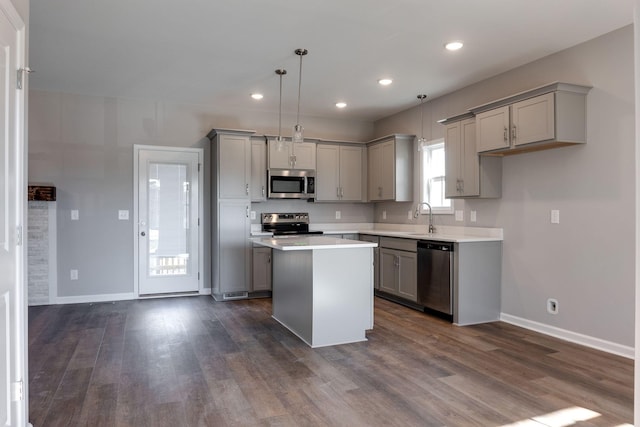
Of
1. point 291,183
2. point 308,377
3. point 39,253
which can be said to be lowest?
point 308,377

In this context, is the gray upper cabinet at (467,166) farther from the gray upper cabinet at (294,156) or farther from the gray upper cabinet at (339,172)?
the gray upper cabinet at (294,156)

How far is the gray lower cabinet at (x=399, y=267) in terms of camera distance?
505 cm

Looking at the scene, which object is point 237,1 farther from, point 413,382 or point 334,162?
point 334,162

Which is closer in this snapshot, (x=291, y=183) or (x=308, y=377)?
(x=308, y=377)

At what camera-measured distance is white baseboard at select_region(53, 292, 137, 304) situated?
540 cm

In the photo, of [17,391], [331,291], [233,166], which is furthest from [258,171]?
[17,391]

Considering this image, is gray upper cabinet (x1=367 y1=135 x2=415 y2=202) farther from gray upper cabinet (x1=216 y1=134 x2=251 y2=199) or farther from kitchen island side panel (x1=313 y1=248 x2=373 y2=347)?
kitchen island side panel (x1=313 y1=248 x2=373 y2=347)

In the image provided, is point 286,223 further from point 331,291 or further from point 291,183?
point 331,291

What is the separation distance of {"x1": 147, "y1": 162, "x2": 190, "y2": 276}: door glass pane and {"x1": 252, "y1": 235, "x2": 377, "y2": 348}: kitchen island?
235 centimetres

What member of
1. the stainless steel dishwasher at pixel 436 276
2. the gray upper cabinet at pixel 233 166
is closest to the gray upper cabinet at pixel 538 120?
the stainless steel dishwasher at pixel 436 276

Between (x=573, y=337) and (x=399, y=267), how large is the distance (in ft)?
6.61

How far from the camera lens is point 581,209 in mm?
3750

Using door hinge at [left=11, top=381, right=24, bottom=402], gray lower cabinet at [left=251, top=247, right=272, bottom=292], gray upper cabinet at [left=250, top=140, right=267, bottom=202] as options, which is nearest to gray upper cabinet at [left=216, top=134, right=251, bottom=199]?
gray upper cabinet at [left=250, top=140, right=267, bottom=202]

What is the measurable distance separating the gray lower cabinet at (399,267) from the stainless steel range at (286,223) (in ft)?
3.62
